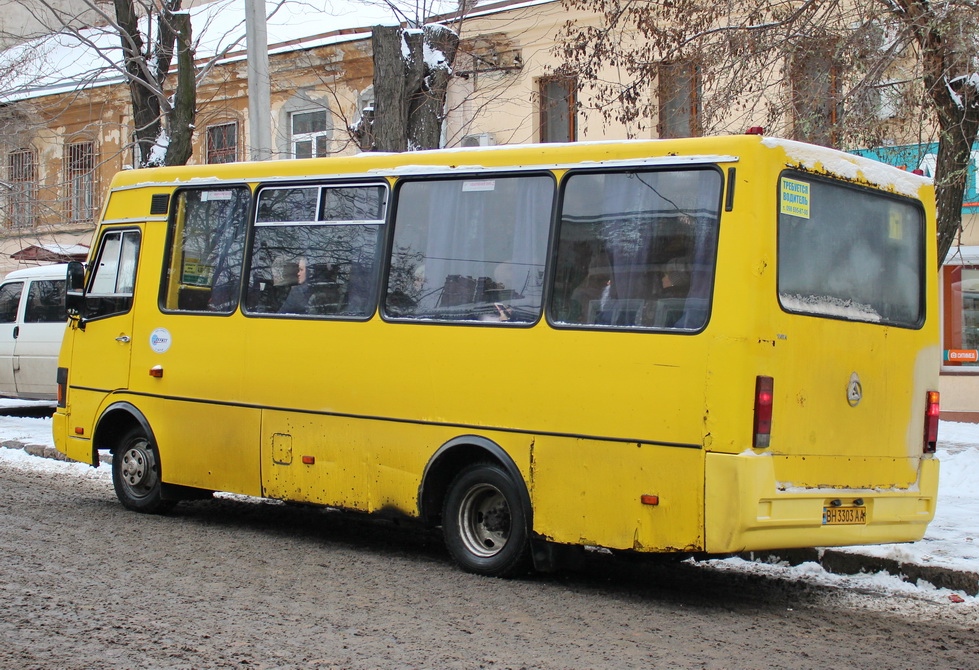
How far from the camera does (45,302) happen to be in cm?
1841

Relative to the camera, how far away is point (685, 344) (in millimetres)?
6734

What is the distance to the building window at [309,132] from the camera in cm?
2356

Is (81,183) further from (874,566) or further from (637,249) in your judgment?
(874,566)

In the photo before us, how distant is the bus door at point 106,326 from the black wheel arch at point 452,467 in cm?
332

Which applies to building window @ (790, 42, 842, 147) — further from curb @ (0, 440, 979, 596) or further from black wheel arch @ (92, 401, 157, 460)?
black wheel arch @ (92, 401, 157, 460)

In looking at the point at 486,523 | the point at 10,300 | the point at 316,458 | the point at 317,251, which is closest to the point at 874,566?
the point at 486,523

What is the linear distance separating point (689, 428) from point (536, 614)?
130 cm

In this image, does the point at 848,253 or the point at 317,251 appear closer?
the point at 848,253

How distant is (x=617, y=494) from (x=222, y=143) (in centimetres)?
2022

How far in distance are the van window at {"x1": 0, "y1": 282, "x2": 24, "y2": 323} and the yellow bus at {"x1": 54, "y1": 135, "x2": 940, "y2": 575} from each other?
1015cm

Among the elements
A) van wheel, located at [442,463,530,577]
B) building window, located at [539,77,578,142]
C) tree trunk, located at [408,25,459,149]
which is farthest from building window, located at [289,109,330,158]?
van wheel, located at [442,463,530,577]

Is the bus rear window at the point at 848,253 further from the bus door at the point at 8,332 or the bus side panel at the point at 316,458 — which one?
the bus door at the point at 8,332

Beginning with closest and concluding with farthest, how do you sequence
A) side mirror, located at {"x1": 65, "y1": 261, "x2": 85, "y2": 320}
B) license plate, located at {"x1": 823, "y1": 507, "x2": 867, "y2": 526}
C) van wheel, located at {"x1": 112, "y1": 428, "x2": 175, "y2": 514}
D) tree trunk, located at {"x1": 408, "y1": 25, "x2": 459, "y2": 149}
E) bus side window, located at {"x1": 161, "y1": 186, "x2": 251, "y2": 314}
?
license plate, located at {"x1": 823, "y1": 507, "x2": 867, "y2": 526}
bus side window, located at {"x1": 161, "y1": 186, "x2": 251, "y2": 314}
van wheel, located at {"x1": 112, "y1": 428, "x2": 175, "y2": 514}
side mirror, located at {"x1": 65, "y1": 261, "x2": 85, "y2": 320}
tree trunk, located at {"x1": 408, "y1": 25, "x2": 459, "y2": 149}

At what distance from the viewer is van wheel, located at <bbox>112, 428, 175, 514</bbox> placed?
993cm
